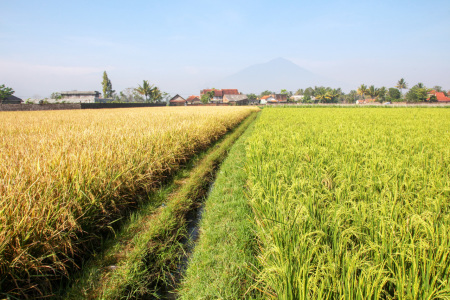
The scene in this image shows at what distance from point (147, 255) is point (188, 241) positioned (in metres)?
0.61

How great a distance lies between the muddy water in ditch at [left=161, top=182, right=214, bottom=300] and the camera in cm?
224

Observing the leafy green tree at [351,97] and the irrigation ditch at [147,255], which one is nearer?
the irrigation ditch at [147,255]

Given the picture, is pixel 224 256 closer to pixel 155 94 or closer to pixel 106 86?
pixel 155 94

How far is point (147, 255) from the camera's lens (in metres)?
2.55

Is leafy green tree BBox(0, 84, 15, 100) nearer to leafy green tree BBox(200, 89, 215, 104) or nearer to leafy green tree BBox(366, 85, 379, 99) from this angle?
leafy green tree BBox(200, 89, 215, 104)

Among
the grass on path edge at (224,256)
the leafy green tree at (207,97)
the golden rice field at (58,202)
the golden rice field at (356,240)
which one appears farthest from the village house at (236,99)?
the golden rice field at (356,240)

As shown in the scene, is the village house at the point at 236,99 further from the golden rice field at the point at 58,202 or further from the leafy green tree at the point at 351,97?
the golden rice field at the point at 58,202

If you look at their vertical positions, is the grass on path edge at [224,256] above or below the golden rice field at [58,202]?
below

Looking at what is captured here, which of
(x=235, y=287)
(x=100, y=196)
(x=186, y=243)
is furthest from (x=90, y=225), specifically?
(x=235, y=287)

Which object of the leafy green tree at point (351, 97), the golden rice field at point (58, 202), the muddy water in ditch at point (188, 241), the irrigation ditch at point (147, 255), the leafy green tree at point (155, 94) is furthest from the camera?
the leafy green tree at point (351, 97)

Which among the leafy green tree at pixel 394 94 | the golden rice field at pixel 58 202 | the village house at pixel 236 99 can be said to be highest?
the leafy green tree at pixel 394 94

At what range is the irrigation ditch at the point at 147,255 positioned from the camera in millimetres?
2094

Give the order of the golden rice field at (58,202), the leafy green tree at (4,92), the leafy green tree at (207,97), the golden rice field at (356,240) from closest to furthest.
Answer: the golden rice field at (356,240)
the golden rice field at (58,202)
the leafy green tree at (4,92)
the leafy green tree at (207,97)

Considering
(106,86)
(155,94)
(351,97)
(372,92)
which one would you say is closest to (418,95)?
(372,92)
